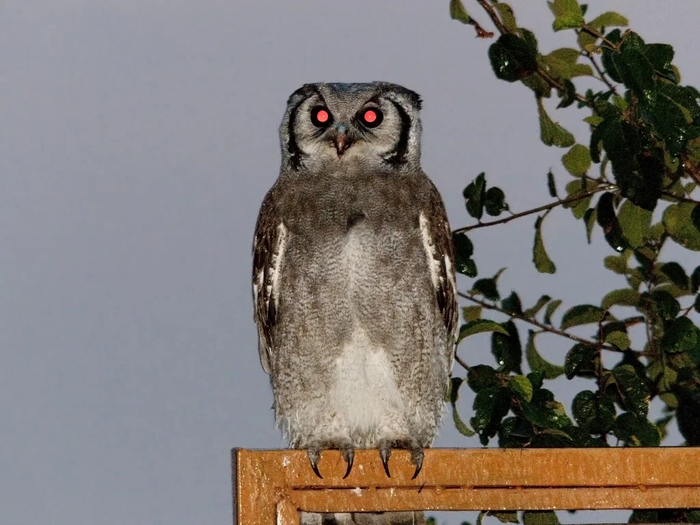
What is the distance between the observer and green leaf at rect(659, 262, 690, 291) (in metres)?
3.62

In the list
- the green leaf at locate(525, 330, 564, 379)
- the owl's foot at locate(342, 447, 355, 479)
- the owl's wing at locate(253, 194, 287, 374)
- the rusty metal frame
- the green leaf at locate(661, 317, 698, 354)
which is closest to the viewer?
the rusty metal frame

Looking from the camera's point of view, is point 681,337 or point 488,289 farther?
point 488,289

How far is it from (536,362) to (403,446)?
1.90ft

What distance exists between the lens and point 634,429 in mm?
3193

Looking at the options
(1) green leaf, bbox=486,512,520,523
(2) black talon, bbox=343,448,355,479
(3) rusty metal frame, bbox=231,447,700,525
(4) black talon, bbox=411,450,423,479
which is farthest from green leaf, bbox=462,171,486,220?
(3) rusty metal frame, bbox=231,447,700,525

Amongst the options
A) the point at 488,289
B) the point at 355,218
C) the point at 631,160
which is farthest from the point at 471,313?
the point at 631,160

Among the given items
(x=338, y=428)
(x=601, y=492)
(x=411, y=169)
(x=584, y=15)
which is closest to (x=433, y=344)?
(x=338, y=428)

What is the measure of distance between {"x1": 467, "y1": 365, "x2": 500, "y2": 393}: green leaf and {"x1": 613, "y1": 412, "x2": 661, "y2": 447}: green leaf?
0.41 m

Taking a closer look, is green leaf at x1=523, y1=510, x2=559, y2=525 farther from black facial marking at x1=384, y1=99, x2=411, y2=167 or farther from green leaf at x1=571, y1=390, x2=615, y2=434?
black facial marking at x1=384, y1=99, x2=411, y2=167

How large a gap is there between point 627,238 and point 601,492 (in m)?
1.55

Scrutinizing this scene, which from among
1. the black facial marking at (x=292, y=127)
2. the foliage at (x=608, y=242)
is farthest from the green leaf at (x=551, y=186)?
the black facial marking at (x=292, y=127)

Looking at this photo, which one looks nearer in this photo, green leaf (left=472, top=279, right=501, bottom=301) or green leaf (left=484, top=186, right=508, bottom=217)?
green leaf (left=484, top=186, right=508, bottom=217)

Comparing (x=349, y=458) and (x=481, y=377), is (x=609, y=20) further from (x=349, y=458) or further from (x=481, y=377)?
(x=349, y=458)

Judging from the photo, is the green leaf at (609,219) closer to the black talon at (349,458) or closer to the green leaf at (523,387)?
the green leaf at (523,387)
